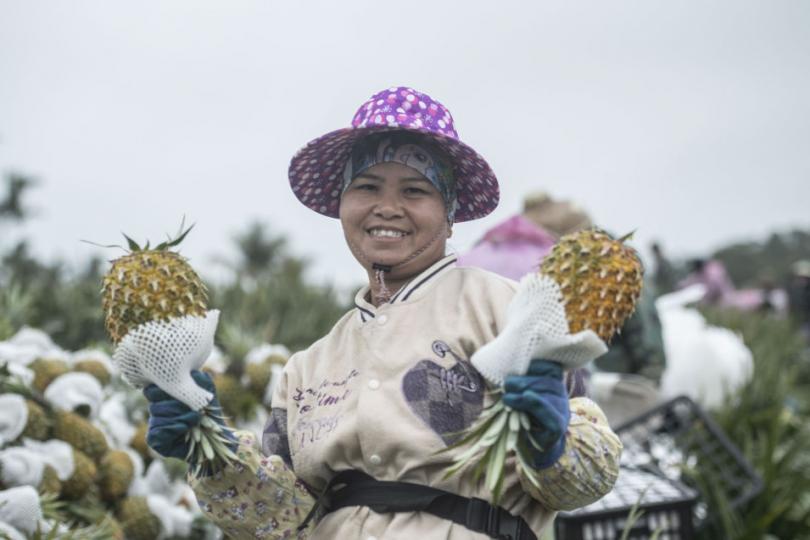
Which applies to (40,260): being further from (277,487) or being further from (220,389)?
(277,487)

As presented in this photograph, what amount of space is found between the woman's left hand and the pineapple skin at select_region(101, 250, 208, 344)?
72 centimetres

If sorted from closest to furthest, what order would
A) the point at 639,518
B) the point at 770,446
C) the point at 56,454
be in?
the point at 56,454 → the point at 639,518 → the point at 770,446

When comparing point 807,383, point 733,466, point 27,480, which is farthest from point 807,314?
point 27,480

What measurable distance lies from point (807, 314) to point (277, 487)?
12.4m

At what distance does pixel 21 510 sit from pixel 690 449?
323 cm

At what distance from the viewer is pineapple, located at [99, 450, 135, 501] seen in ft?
12.0

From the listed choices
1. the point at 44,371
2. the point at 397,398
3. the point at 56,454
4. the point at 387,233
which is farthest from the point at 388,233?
the point at 44,371

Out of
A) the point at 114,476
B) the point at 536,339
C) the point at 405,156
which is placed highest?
the point at 405,156

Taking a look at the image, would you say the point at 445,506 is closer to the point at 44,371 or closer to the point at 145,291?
the point at 145,291

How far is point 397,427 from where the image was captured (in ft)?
6.72

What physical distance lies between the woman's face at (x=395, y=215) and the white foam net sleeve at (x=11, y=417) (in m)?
1.73

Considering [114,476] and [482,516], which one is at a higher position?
[482,516]

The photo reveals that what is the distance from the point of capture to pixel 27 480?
318cm

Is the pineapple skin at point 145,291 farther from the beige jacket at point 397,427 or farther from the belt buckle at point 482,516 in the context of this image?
the belt buckle at point 482,516
